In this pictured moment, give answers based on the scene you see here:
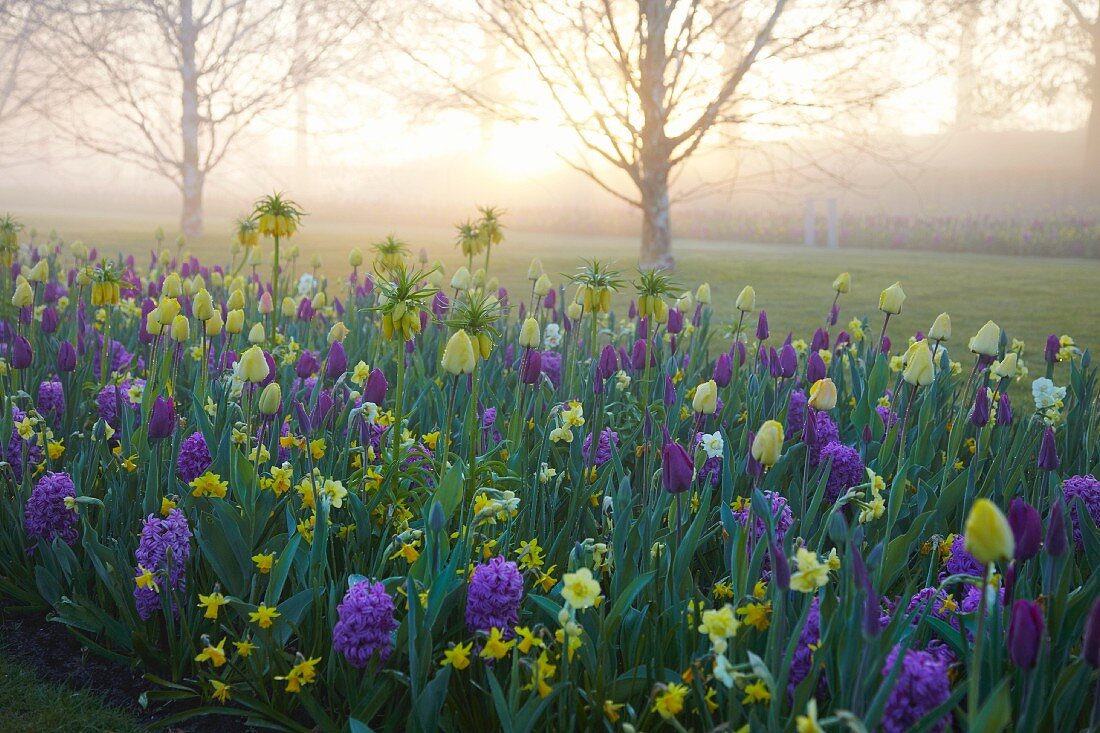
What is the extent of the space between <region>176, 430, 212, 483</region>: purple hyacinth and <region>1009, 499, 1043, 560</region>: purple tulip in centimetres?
215

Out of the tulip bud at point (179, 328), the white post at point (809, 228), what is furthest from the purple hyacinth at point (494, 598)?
the white post at point (809, 228)

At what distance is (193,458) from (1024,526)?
2.21 metres

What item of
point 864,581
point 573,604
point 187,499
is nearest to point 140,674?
point 187,499

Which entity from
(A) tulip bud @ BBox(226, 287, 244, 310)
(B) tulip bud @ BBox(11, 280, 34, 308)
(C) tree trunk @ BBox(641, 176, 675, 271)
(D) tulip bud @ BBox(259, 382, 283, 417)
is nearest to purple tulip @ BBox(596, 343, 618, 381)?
(D) tulip bud @ BBox(259, 382, 283, 417)

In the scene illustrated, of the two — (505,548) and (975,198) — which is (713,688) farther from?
(975,198)

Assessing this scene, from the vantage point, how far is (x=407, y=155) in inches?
1769

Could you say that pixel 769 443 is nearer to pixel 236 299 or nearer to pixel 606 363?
pixel 606 363

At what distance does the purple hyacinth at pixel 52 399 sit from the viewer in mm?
3396

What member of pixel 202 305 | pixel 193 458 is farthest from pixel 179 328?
pixel 193 458

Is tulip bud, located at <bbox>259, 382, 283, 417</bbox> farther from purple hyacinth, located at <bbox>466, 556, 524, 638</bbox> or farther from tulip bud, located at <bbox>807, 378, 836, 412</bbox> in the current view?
tulip bud, located at <bbox>807, 378, 836, 412</bbox>

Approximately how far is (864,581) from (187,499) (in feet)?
5.98

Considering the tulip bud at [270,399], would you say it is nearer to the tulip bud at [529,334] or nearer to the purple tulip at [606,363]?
the tulip bud at [529,334]

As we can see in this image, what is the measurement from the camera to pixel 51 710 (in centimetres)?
211

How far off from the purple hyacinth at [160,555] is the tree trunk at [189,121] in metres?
15.9
